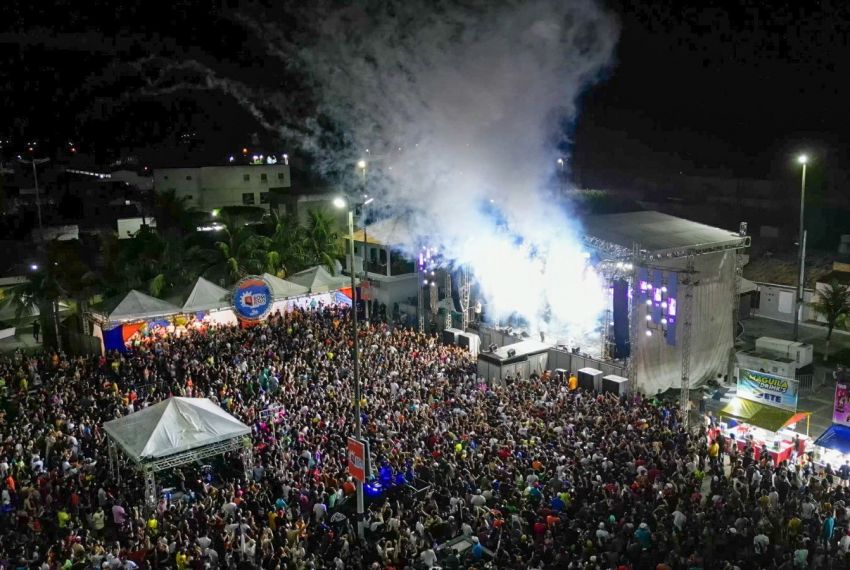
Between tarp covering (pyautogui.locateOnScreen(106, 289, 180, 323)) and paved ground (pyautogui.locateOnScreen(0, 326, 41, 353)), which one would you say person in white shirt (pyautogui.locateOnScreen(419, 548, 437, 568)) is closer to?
tarp covering (pyautogui.locateOnScreen(106, 289, 180, 323))

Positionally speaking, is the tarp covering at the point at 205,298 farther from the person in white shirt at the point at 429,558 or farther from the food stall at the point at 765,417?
the food stall at the point at 765,417

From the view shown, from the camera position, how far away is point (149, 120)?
6303 cm

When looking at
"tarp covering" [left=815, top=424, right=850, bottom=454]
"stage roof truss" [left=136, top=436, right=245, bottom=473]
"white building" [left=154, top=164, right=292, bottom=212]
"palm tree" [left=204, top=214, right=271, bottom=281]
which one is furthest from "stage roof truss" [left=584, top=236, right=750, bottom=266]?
"white building" [left=154, top=164, right=292, bottom=212]

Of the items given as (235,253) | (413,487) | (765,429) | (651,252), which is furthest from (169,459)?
(235,253)

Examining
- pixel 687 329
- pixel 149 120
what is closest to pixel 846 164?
pixel 687 329

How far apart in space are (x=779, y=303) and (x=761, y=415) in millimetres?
15245

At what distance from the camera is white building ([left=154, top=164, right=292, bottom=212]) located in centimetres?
4250

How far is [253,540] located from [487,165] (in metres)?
19.2

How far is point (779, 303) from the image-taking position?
98.6ft

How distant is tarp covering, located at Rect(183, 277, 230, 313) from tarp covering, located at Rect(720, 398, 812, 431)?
55.0 ft

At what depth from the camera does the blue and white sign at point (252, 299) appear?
24.0 m

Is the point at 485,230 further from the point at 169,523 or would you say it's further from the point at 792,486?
the point at 169,523

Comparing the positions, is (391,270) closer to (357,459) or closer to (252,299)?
(252,299)

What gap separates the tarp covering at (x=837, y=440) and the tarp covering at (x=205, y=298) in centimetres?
1868
